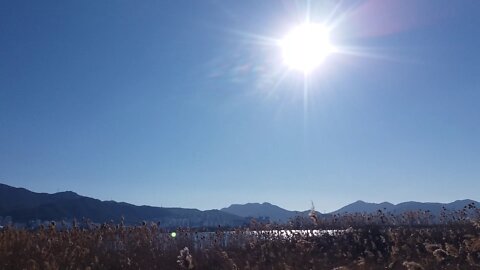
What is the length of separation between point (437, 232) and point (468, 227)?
1.59 m

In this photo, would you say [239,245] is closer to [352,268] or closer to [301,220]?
[352,268]

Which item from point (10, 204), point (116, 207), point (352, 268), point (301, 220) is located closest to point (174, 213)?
point (116, 207)

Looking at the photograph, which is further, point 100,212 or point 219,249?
point 100,212

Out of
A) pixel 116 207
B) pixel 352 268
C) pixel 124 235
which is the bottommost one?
pixel 352 268

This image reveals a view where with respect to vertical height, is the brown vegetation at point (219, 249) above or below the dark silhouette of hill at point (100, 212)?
below

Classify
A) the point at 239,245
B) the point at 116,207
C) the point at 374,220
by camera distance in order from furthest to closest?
1. the point at 116,207
2. the point at 374,220
3. the point at 239,245

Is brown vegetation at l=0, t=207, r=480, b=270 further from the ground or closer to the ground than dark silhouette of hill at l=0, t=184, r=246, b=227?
closer to the ground

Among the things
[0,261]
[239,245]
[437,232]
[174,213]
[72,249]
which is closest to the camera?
[0,261]

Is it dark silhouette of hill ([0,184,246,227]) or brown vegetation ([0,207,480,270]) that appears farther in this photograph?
dark silhouette of hill ([0,184,246,227])

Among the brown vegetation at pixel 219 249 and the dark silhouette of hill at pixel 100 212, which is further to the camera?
the dark silhouette of hill at pixel 100 212

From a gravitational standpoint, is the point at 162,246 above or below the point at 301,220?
below

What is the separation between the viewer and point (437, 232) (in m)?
15.1

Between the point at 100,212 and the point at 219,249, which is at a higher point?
the point at 100,212

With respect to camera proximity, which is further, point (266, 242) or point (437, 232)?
point (437, 232)
